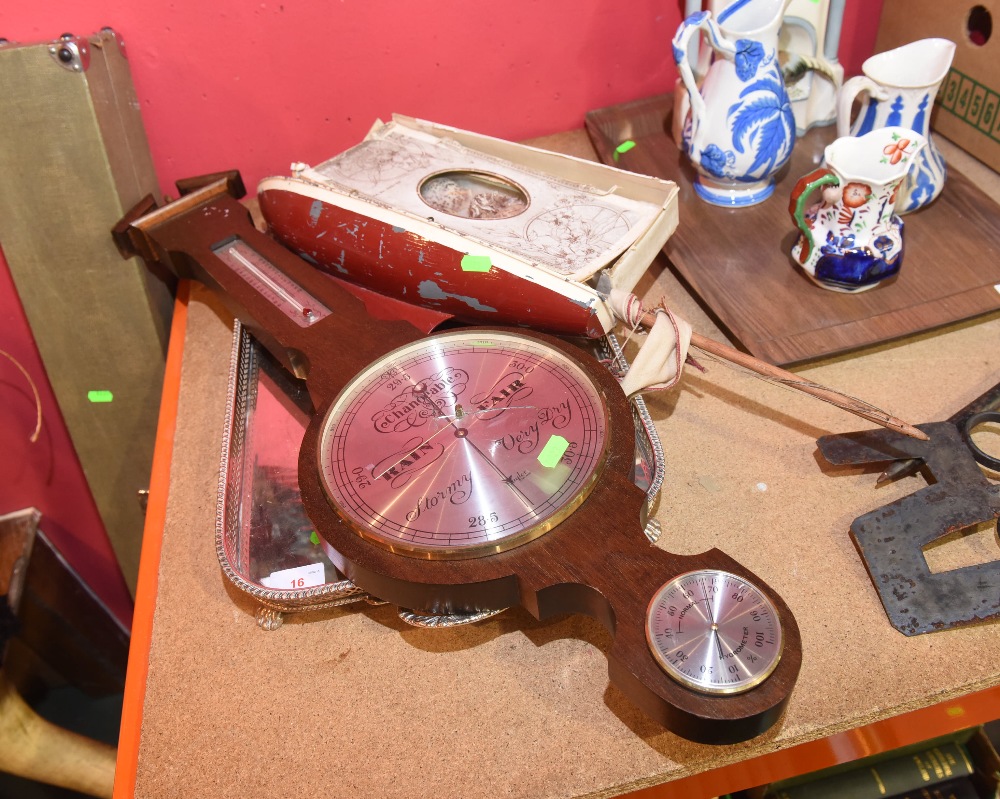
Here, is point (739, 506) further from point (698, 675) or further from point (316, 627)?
point (316, 627)

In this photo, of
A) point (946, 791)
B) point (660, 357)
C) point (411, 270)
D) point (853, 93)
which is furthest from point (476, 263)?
point (946, 791)

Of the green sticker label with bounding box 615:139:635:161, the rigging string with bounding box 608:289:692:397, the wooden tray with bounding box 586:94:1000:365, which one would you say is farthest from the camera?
the green sticker label with bounding box 615:139:635:161

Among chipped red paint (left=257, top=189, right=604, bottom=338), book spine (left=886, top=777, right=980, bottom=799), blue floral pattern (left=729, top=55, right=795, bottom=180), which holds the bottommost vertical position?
book spine (left=886, top=777, right=980, bottom=799)

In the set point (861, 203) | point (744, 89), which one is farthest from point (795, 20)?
point (861, 203)

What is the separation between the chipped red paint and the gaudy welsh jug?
0.92ft

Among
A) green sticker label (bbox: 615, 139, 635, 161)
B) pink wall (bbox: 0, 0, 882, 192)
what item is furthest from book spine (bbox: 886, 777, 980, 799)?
pink wall (bbox: 0, 0, 882, 192)

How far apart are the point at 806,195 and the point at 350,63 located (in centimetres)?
60

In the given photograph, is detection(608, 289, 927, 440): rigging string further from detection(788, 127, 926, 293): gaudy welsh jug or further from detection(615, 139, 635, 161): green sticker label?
detection(615, 139, 635, 161): green sticker label

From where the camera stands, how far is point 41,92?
0.95 metres

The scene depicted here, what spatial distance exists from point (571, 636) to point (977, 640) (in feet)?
1.05

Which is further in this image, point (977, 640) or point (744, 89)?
point (744, 89)

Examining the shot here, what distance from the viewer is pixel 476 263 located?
2.79 feet

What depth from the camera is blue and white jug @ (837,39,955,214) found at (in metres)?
0.96

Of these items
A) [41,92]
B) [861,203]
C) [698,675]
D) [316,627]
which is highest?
[41,92]
